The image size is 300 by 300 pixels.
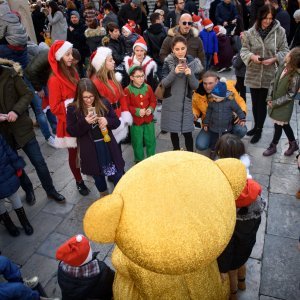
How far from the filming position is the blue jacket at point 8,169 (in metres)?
3.47

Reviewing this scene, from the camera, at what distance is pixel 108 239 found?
165cm

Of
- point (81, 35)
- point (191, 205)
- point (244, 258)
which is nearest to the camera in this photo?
point (191, 205)

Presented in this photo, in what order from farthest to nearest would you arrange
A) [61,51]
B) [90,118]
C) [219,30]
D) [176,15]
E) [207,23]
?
1. [219,30]
2. [176,15]
3. [207,23]
4. [61,51]
5. [90,118]

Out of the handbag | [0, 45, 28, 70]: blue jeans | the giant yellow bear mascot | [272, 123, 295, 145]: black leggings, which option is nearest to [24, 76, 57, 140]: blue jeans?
[0, 45, 28, 70]: blue jeans

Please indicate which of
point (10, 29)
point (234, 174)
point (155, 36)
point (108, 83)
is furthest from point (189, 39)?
point (234, 174)

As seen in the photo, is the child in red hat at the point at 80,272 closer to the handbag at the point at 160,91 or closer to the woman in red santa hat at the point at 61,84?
the woman in red santa hat at the point at 61,84

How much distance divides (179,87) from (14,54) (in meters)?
2.82

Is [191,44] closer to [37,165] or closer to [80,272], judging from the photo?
[37,165]

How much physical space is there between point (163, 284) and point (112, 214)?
2.54 ft

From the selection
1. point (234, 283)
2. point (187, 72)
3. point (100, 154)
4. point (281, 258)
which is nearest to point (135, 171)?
point (234, 283)

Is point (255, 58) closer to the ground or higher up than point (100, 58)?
closer to the ground

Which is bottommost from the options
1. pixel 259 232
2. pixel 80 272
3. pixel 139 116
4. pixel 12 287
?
pixel 259 232

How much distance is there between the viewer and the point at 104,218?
159cm

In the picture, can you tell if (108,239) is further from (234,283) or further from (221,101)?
(221,101)
